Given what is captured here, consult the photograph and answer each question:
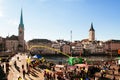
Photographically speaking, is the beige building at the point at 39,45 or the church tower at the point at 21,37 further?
the beige building at the point at 39,45

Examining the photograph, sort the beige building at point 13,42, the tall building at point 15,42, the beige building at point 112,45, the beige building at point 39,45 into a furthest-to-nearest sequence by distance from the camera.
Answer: the beige building at point 112,45 < the beige building at point 39,45 < the tall building at point 15,42 < the beige building at point 13,42

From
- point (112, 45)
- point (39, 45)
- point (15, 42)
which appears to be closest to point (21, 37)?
point (15, 42)

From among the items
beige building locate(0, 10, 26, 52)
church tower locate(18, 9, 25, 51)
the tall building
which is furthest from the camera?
the tall building

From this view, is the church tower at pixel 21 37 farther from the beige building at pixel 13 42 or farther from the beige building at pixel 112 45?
the beige building at pixel 112 45

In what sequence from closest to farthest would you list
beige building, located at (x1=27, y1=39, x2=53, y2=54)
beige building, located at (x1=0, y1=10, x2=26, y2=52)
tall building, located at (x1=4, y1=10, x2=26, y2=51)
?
beige building, located at (x1=0, y1=10, x2=26, y2=52), tall building, located at (x1=4, y1=10, x2=26, y2=51), beige building, located at (x1=27, y1=39, x2=53, y2=54)

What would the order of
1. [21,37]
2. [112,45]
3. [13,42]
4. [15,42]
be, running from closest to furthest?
[21,37] → [13,42] → [15,42] → [112,45]

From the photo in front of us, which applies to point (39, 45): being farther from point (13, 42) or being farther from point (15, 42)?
point (13, 42)

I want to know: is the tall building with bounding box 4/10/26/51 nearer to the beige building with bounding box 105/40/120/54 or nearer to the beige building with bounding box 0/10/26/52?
the beige building with bounding box 0/10/26/52

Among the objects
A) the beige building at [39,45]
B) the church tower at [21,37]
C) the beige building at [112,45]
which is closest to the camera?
the church tower at [21,37]

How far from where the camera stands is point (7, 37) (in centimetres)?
15475

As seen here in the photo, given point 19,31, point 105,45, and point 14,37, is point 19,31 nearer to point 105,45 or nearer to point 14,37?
point 14,37

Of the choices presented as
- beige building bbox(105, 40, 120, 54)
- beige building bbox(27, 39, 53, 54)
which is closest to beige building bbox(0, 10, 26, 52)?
beige building bbox(27, 39, 53, 54)

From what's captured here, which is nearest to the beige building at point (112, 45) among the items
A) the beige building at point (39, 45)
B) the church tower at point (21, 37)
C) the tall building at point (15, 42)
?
the beige building at point (39, 45)

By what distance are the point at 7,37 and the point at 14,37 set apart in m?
4.59
